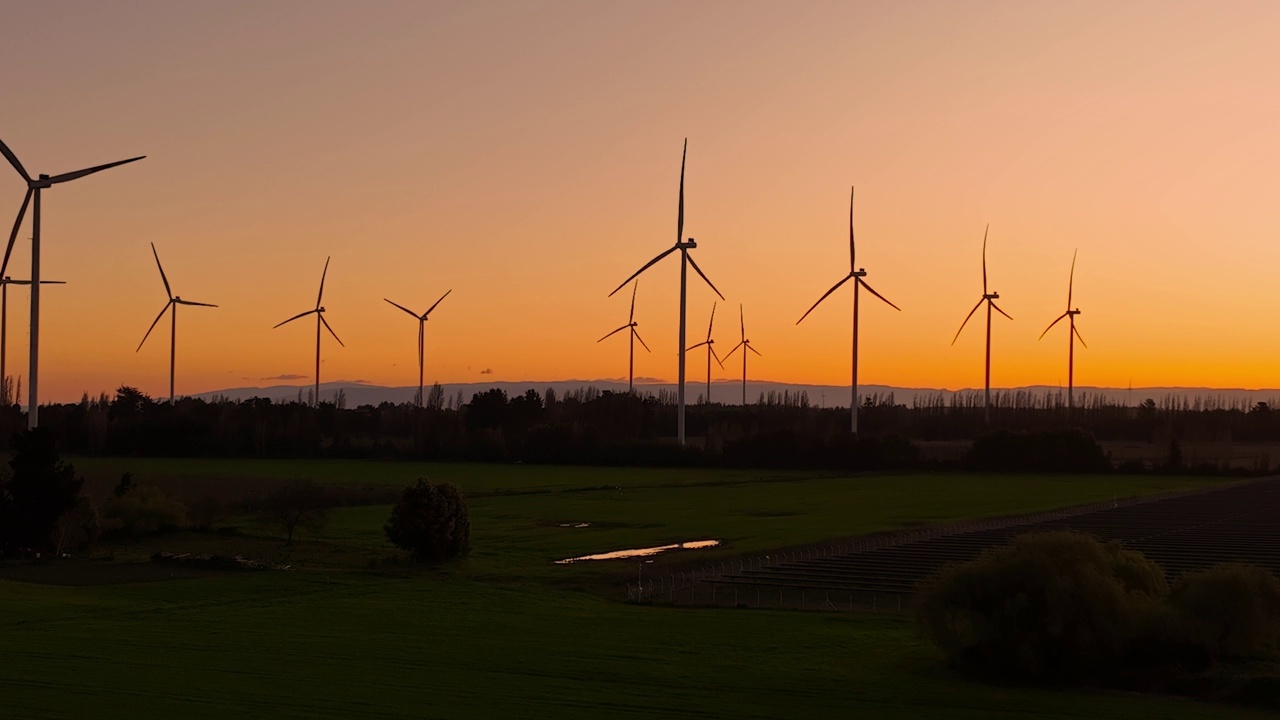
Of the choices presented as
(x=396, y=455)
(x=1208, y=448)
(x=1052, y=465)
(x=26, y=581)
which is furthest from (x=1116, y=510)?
(x=1208, y=448)

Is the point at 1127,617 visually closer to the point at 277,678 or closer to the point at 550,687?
the point at 550,687

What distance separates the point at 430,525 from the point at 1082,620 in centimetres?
3154

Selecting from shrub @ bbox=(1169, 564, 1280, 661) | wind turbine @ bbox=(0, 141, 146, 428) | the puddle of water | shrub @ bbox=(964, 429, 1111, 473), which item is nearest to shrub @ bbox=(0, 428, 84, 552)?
wind turbine @ bbox=(0, 141, 146, 428)

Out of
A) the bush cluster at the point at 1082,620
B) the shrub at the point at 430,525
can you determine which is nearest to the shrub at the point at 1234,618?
the bush cluster at the point at 1082,620

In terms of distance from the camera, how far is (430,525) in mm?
53031

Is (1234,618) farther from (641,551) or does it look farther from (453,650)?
(641,551)

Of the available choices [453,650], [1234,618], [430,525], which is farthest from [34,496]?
[1234,618]

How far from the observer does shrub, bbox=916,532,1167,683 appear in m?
26.7

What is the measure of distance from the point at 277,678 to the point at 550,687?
538 cm

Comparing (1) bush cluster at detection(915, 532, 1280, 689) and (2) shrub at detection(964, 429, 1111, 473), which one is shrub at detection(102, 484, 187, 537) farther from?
(2) shrub at detection(964, 429, 1111, 473)

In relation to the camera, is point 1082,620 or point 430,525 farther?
point 430,525

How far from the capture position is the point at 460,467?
127 metres

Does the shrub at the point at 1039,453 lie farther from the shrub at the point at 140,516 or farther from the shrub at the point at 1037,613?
the shrub at the point at 1037,613

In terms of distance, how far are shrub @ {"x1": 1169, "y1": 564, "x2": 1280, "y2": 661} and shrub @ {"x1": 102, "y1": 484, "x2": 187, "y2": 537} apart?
163ft
